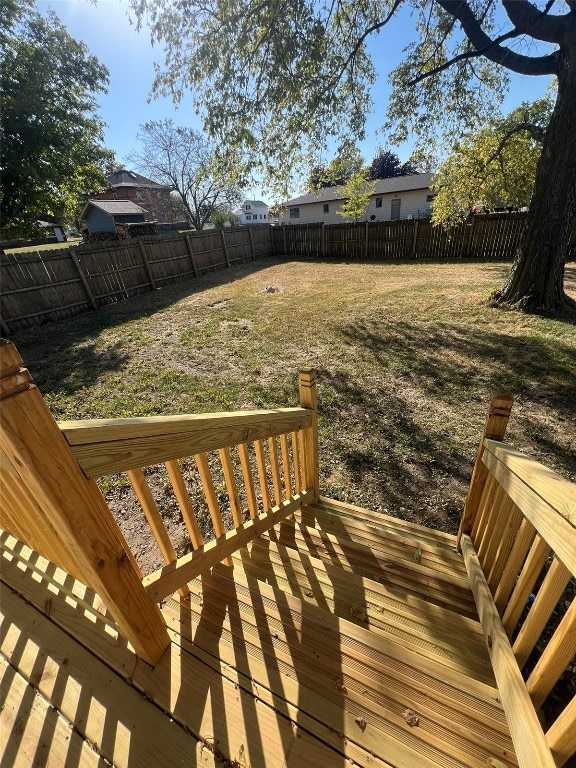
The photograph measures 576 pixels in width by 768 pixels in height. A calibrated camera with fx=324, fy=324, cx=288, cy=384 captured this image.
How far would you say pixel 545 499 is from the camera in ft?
3.09

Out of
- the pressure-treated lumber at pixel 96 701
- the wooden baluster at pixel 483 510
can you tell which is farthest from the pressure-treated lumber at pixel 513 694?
the pressure-treated lumber at pixel 96 701

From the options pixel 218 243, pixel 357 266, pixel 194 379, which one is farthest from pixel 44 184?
pixel 357 266

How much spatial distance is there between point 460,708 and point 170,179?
1497 inches

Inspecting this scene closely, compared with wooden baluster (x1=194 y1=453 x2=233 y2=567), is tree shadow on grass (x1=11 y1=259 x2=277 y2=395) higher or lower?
lower

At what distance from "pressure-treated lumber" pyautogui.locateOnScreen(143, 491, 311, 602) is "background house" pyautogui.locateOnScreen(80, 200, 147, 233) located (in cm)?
3467

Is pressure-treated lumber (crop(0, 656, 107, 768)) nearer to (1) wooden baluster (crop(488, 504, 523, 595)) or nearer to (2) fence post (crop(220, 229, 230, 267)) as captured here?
(1) wooden baluster (crop(488, 504, 523, 595))

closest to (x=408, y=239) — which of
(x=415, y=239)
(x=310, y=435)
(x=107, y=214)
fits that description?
(x=415, y=239)

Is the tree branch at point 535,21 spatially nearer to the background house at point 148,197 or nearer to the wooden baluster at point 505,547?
the wooden baluster at point 505,547

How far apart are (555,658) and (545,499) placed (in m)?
0.43

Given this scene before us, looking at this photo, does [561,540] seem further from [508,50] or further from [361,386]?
[508,50]

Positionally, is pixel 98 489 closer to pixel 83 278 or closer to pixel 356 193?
pixel 83 278

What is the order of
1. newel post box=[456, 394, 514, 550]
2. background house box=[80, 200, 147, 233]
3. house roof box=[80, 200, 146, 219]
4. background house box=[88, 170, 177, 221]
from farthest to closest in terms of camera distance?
background house box=[88, 170, 177, 221], background house box=[80, 200, 147, 233], house roof box=[80, 200, 146, 219], newel post box=[456, 394, 514, 550]

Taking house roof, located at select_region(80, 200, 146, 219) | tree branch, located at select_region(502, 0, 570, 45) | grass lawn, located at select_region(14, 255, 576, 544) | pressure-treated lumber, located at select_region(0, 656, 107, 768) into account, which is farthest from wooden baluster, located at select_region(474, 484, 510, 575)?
house roof, located at select_region(80, 200, 146, 219)

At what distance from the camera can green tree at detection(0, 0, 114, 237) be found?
9258 mm
